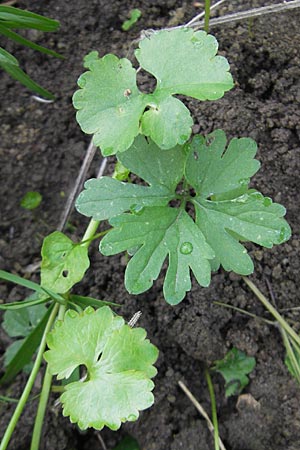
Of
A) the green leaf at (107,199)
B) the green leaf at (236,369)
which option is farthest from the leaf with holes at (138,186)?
the green leaf at (236,369)

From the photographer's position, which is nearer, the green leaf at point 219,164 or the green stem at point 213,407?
the green leaf at point 219,164

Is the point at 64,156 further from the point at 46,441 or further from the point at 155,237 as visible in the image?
the point at 46,441

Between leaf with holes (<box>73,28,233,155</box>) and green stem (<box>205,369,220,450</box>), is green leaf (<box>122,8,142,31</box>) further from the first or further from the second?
green stem (<box>205,369,220,450</box>)

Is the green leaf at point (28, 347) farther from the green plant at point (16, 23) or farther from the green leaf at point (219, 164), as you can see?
the green plant at point (16, 23)

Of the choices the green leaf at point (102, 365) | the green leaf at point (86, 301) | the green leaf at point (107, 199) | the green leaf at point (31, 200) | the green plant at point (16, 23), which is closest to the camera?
the green leaf at point (102, 365)

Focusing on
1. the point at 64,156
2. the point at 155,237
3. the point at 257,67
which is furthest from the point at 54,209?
the point at 257,67

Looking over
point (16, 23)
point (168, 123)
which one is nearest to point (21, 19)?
point (16, 23)
